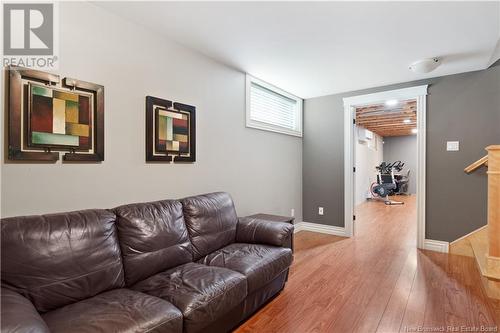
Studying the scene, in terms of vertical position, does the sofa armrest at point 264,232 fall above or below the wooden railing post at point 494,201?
below

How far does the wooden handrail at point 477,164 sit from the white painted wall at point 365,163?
3.95 meters

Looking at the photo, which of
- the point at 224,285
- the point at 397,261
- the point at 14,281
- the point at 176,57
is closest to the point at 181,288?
the point at 224,285

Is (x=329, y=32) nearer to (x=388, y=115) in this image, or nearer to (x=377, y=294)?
(x=377, y=294)

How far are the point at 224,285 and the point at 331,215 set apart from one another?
3062 millimetres

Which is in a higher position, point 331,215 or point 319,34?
point 319,34

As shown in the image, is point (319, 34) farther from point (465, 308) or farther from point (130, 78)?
point (465, 308)

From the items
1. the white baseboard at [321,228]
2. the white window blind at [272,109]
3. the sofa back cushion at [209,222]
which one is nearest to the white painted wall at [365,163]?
the white window blind at [272,109]

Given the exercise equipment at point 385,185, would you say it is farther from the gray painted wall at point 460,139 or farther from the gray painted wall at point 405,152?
the gray painted wall at point 460,139

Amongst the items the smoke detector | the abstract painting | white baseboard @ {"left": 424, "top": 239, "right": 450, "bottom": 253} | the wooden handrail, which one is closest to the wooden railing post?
the wooden handrail

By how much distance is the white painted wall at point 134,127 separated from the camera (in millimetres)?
1737

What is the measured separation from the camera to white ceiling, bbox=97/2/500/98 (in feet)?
6.38

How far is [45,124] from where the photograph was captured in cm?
166

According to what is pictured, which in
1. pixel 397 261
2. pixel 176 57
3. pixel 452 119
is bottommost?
pixel 397 261

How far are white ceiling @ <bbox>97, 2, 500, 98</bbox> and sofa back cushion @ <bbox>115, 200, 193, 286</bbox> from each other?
153cm
